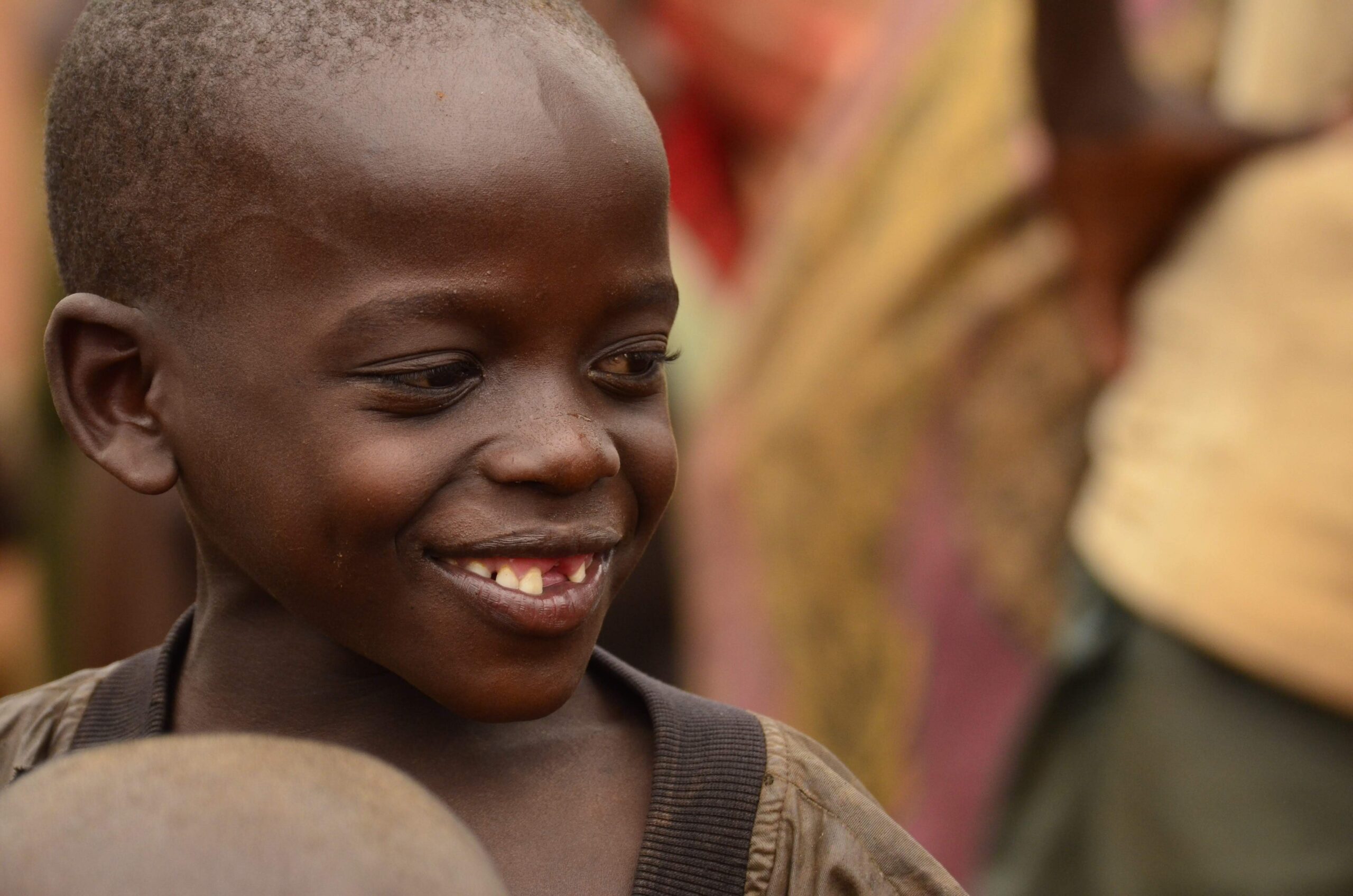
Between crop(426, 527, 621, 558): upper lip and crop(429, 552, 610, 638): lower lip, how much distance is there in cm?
2

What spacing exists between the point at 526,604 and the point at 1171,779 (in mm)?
1471

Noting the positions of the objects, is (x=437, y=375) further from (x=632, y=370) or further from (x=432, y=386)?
(x=632, y=370)

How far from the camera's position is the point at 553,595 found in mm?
1512

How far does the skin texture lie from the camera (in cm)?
146

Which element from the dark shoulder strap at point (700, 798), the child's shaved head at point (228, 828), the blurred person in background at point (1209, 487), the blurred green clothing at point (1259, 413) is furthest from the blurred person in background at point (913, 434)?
the child's shaved head at point (228, 828)

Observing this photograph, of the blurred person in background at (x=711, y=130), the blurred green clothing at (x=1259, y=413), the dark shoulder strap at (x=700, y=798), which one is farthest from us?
the blurred person in background at (x=711, y=130)

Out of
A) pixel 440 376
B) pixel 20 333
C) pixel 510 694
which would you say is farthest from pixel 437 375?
pixel 20 333

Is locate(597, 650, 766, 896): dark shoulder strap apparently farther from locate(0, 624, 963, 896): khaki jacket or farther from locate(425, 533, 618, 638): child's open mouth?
locate(425, 533, 618, 638): child's open mouth

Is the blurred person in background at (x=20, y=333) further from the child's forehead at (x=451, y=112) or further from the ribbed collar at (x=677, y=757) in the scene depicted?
the child's forehead at (x=451, y=112)

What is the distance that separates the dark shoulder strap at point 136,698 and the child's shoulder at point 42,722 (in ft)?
0.05

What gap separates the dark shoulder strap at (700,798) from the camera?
1566mm

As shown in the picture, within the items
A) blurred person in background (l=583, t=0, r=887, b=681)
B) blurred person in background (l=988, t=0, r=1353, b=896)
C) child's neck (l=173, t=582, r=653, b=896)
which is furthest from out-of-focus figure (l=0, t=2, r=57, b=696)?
child's neck (l=173, t=582, r=653, b=896)

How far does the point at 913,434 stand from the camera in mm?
3531

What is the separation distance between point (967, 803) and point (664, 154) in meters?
2.02
